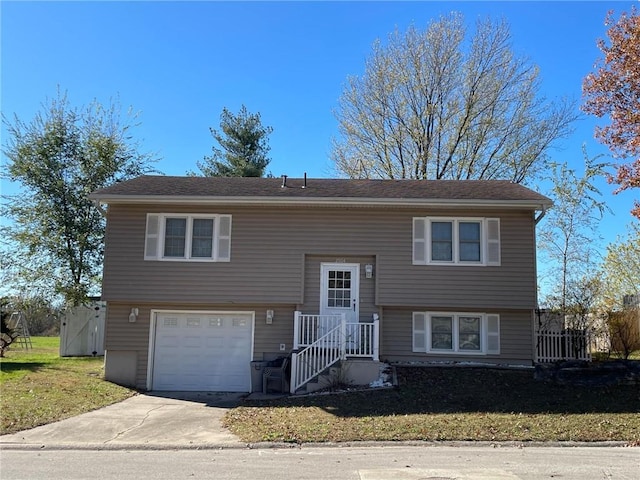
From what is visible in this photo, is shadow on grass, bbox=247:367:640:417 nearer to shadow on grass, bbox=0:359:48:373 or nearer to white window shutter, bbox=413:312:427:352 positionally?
white window shutter, bbox=413:312:427:352

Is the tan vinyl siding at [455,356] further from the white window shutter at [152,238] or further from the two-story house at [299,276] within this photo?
the white window shutter at [152,238]

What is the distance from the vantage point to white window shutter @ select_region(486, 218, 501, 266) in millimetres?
14156

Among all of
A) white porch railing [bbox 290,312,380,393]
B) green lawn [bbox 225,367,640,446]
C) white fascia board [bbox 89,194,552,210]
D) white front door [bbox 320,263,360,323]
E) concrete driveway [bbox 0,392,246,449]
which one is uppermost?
white fascia board [bbox 89,194,552,210]

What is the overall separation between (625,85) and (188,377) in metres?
13.0

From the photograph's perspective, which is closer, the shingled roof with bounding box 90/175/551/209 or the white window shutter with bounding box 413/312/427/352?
the shingled roof with bounding box 90/175/551/209

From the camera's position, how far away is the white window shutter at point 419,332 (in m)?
14.3

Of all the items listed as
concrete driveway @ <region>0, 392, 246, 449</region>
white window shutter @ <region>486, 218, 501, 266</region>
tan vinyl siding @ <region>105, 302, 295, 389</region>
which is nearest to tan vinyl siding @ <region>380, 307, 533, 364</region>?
white window shutter @ <region>486, 218, 501, 266</region>

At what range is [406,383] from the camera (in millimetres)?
12312

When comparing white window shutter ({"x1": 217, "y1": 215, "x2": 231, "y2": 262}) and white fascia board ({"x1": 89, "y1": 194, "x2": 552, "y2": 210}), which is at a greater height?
white fascia board ({"x1": 89, "y1": 194, "x2": 552, "y2": 210})

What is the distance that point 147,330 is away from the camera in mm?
14508

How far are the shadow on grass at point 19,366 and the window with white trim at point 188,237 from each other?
14.7ft

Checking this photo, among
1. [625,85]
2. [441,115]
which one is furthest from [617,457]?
[441,115]

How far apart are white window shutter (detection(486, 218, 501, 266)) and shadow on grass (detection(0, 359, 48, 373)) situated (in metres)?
12.6

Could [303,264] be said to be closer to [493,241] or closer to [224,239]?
[224,239]
